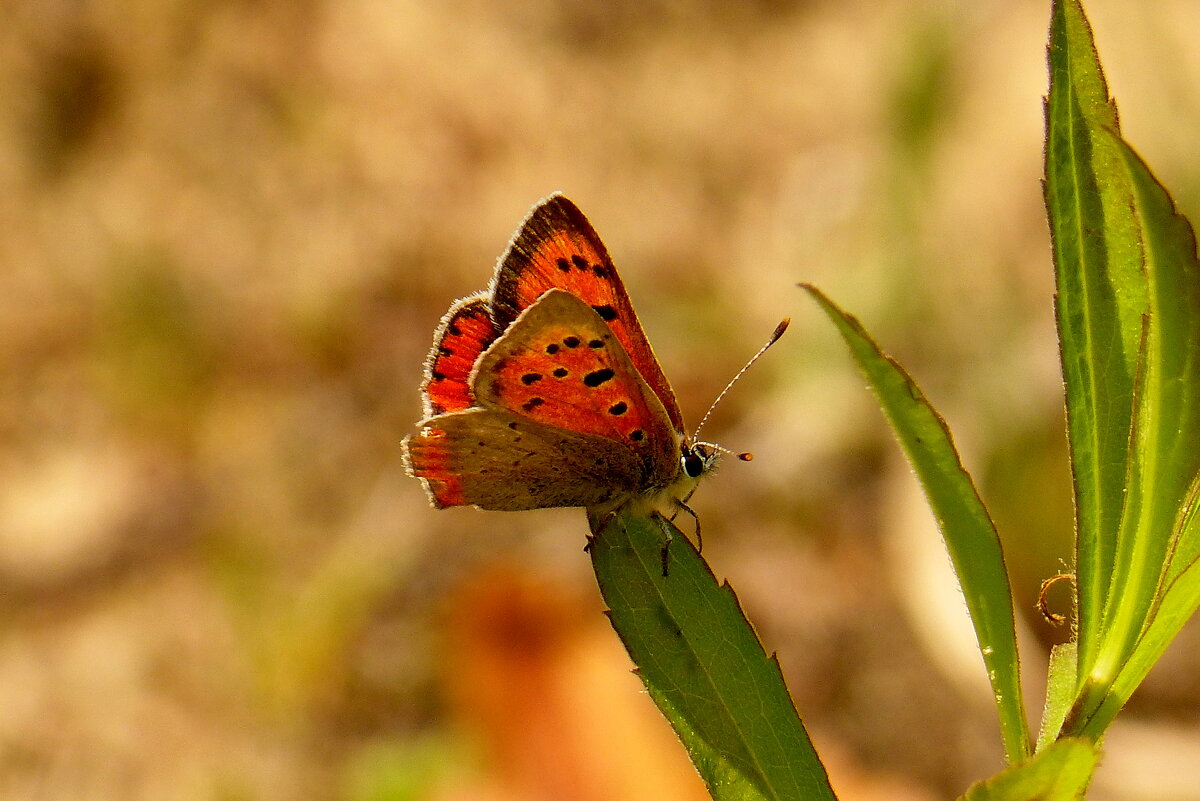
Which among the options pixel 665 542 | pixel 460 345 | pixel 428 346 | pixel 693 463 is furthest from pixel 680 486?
pixel 428 346

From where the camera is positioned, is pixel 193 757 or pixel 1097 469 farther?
pixel 193 757

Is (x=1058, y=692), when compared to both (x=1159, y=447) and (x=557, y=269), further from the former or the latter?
(x=557, y=269)

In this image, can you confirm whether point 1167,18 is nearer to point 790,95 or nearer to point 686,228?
point 790,95

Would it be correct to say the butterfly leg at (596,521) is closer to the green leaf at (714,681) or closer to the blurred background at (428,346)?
the green leaf at (714,681)

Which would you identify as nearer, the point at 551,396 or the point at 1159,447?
the point at 1159,447

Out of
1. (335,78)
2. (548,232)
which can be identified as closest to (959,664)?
(548,232)

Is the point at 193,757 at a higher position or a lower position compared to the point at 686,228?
lower
